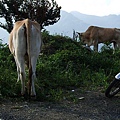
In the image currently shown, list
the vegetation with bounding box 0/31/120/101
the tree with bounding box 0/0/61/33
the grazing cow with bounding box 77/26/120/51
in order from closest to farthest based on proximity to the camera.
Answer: the vegetation with bounding box 0/31/120/101
the grazing cow with bounding box 77/26/120/51
the tree with bounding box 0/0/61/33

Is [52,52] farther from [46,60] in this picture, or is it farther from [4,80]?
[4,80]

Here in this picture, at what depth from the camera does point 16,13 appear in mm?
24203

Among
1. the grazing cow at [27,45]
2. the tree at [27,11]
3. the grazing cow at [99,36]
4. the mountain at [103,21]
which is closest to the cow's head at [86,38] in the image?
the grazing cow at [99,36]

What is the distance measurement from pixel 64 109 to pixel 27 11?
19.1 m

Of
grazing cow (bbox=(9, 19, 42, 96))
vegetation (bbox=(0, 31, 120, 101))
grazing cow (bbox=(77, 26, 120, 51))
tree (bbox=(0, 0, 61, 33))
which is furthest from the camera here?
tree (bbox=(0, 0, 61, 33))

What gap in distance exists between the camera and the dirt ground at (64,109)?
534 centimetres

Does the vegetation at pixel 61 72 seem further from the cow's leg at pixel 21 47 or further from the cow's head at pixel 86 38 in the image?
the cow's head at pixel 86 38

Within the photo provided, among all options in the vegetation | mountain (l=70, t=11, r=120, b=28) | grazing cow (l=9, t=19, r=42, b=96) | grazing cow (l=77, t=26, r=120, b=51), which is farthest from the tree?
mountain (l=70, t=11, r=120, b=28)

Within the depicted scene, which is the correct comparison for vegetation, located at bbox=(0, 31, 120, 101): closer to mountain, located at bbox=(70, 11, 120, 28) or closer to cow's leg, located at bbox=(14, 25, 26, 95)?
cow's leg, located at bbox=(14, 25, 26, 95)

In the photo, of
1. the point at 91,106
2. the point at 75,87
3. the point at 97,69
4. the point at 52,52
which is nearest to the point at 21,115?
the point at 91,106

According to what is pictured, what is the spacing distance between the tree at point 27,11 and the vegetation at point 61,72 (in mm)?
12154

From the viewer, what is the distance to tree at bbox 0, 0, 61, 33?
2387 cm

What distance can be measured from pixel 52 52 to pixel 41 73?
2964 millimetres

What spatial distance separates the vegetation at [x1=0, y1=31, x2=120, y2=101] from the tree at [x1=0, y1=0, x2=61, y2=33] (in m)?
12.2
